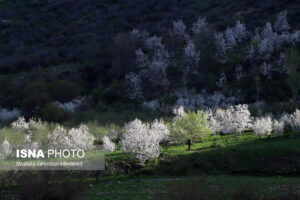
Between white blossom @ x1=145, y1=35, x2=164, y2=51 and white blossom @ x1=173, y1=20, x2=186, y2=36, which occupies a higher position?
white blossom @ x1=173, y1=20, x2=186, y2=36

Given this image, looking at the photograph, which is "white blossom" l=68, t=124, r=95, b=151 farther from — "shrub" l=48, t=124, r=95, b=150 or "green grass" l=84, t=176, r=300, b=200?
"green grass" l=84, t=176, r=300, b=200

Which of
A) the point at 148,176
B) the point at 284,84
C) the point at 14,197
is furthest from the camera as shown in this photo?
the point at 284,84

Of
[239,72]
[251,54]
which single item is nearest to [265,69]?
[239,72]

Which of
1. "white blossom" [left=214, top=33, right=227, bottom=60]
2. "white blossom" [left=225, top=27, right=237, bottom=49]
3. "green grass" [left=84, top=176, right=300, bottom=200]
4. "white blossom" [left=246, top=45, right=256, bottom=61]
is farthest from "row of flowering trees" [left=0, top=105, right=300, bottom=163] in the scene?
"white blossom" [left=225, top=27, right=237, bottom=49]

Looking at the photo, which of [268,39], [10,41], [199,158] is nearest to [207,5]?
[268,39]

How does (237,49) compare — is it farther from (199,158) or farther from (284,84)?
(199,158)

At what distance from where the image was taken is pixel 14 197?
48.1 feet

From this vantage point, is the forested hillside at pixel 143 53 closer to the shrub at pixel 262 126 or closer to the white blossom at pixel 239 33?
the white blossom at pixel 239 33

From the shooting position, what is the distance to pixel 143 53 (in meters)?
84.4

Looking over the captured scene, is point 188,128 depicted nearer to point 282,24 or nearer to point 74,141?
point 74,141

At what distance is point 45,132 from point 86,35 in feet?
234

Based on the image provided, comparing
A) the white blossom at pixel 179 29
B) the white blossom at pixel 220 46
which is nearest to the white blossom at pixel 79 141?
the white blossom at pixel 220 46

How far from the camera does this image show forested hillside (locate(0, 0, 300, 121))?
6319cm

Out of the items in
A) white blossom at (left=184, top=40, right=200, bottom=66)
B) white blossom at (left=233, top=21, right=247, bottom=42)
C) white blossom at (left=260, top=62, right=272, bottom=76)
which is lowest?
white blossom at (left=260, top=62, right=272, bottom=76)
